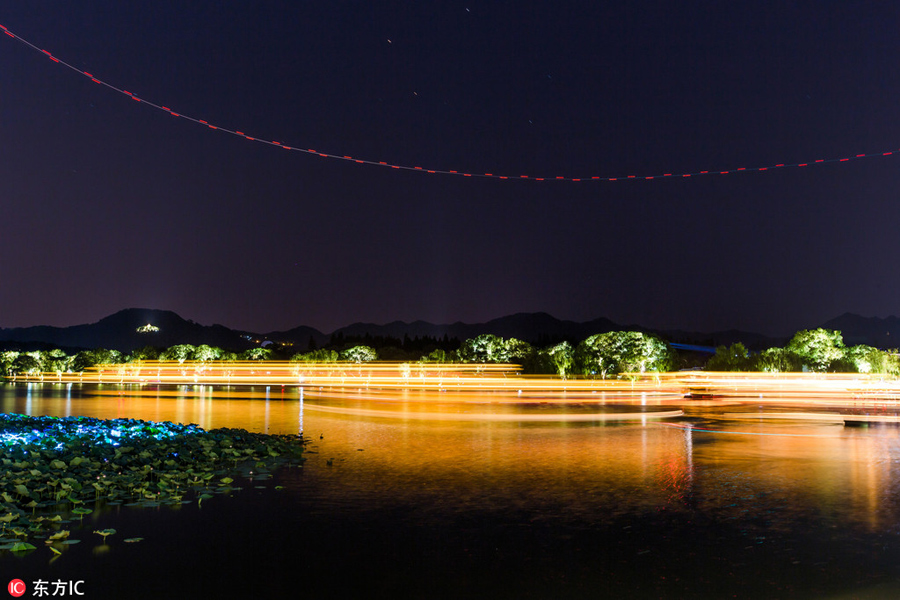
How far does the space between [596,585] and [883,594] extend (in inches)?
82.0

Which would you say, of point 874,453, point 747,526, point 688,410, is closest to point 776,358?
point 688,410

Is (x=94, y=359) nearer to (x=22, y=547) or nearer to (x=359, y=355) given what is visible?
(x=359, y=355)

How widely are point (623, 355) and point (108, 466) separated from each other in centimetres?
8922

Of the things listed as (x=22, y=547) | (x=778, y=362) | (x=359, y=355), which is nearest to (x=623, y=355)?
(x=778, y=362)

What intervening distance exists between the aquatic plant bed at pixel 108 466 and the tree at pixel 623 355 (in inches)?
3276

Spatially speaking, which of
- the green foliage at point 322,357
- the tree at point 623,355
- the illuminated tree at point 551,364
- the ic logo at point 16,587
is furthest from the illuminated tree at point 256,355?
the ic logo at point 16,587

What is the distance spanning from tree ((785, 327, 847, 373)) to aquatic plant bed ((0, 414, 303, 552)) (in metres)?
91.2

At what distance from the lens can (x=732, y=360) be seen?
92.6 m

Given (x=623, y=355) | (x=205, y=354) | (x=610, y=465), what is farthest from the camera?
(x=205, y=354)

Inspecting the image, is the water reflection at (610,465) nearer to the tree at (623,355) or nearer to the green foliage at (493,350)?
the tree at (623,355)

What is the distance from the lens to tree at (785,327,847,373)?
3669 inches

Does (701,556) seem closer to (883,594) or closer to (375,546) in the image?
(883,594)

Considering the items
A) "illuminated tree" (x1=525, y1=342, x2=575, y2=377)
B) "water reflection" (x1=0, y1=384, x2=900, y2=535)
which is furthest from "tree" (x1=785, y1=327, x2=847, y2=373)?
"water reflection" (x1=0, y1=384, x2=900, y2=535)

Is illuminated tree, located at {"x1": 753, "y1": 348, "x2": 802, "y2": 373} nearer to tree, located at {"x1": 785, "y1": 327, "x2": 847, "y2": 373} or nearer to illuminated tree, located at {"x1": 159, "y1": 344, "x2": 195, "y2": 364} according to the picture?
tree, located at {"x1": 785, "y1": 327, "x2": 847, "y2": 373}
